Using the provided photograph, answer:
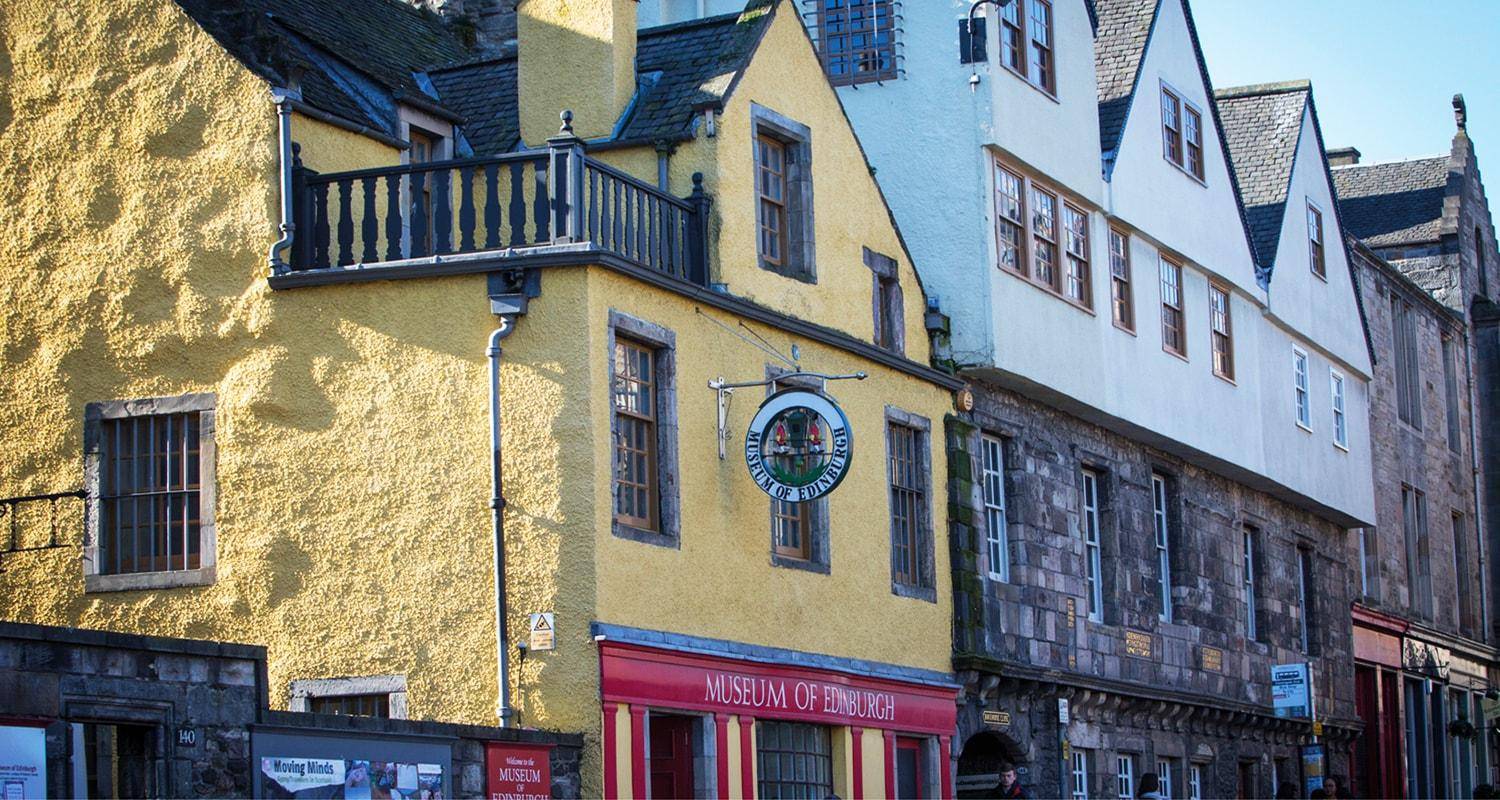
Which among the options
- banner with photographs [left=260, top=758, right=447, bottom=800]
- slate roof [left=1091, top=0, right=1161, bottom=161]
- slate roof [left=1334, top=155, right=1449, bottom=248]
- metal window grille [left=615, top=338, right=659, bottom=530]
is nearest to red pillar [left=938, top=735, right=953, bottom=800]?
metal window grille [left=615, top=338, right=659, bottom=530]

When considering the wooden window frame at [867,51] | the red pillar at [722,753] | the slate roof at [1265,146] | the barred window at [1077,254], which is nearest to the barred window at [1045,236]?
the barred window at [1077,254]

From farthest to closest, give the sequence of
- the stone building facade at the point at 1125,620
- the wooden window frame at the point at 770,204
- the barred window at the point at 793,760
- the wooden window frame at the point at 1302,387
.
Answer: the wooden window frame at the point at 1302,387 < the stone building facade at the point at 1125,620 < the wooden window frame at the point at 770,204 < the barred window at the point at 793,760

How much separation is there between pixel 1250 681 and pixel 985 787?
8.31 metres

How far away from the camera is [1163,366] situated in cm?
3136

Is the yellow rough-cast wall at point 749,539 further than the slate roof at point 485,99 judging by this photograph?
No

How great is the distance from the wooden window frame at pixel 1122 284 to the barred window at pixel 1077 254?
0.77m

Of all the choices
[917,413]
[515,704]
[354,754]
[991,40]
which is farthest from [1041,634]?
[354,754]

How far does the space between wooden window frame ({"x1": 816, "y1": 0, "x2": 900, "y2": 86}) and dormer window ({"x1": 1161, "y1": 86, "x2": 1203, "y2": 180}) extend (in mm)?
5800

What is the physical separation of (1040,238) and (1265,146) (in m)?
11.1

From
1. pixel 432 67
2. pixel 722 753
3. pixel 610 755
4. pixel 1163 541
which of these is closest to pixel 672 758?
pixel 722 753

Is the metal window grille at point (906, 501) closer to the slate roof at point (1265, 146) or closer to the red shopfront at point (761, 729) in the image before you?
the red shopfront at point (761, 729)

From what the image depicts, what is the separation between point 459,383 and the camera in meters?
20.5

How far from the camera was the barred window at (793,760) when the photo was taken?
73.5 feet

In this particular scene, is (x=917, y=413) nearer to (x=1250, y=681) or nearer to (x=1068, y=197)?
(x=1068, y=197)
